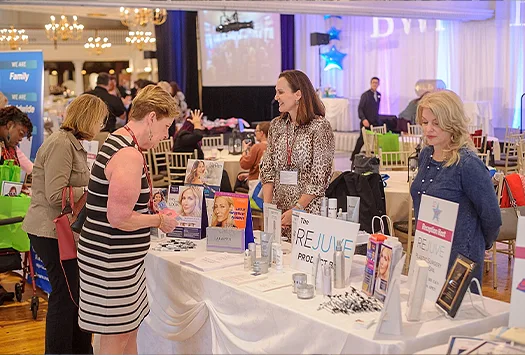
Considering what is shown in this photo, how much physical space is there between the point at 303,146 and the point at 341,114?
11664 millimetres

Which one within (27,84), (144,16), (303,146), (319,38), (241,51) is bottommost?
(303,146)

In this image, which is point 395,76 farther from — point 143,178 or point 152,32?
point 143,178

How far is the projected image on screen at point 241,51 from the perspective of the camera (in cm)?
1544

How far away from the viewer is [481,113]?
489 inches

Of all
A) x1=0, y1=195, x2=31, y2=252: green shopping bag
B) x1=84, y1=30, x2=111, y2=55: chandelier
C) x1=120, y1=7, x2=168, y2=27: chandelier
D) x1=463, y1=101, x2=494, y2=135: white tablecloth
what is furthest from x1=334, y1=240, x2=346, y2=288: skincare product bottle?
x1=84, y1=30, x2=111, y2=55: chandelier

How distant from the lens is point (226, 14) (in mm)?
15359

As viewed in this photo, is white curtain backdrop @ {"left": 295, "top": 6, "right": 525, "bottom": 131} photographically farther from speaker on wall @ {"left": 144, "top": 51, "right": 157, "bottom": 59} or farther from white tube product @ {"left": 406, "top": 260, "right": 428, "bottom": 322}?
white tube product @ {"left": 406, "top": 260, "right": 428, "bottom": 322}

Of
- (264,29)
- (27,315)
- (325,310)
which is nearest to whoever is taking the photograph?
(325,310)

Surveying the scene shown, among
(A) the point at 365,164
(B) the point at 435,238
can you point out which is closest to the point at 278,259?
(B) the point at 435,238

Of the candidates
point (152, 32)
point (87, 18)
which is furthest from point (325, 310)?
point (87, 18)

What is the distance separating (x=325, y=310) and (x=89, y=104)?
5.15 ft

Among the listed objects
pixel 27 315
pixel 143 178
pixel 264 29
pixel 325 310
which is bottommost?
pixel 27 315

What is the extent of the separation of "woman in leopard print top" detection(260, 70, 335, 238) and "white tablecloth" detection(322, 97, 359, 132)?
450 inches

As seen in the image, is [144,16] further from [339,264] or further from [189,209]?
[339,264]
